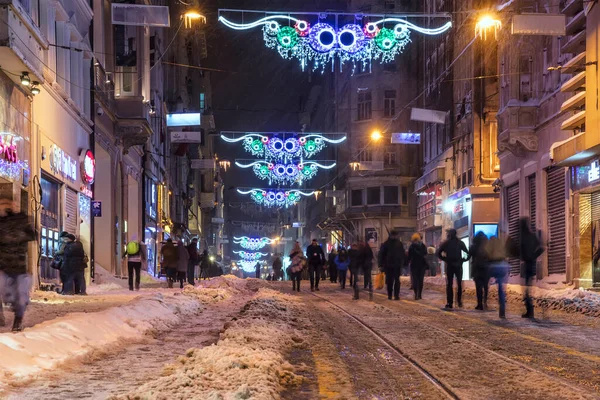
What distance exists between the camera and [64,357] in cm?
943

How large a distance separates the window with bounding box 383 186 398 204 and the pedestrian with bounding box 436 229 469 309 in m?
53.9

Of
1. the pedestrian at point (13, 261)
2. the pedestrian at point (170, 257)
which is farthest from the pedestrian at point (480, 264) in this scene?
the pedestrian at point (170, 257)

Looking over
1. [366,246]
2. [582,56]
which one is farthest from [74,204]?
[582,56]

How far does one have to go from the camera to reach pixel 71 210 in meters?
28.5

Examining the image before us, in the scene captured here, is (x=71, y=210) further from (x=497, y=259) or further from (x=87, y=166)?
(x=497, y=259)

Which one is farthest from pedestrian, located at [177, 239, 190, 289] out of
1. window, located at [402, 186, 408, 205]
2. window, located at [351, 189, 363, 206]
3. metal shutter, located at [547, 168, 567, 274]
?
window, located at [351, 189, 363, 206]

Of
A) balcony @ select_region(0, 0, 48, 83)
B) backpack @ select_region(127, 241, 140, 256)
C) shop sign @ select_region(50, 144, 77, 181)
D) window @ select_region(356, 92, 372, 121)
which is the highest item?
window @ select_region(356, 92, 372, 121)

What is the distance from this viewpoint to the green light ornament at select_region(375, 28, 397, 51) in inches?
923

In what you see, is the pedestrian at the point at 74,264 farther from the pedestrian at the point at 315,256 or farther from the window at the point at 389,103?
the window at the point at 389,103

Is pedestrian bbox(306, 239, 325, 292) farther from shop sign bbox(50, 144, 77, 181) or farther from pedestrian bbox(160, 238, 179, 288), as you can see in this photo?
shop sign bbox(50, 144, 77, 181)

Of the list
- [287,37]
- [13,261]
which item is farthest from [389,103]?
[13,261]

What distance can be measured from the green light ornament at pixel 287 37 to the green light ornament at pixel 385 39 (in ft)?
7.70

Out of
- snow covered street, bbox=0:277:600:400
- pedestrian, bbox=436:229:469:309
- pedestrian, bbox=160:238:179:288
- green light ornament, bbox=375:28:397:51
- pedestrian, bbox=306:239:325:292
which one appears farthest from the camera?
pedestrian, bbox=306:239:325:292

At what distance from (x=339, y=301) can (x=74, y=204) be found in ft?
35.4
